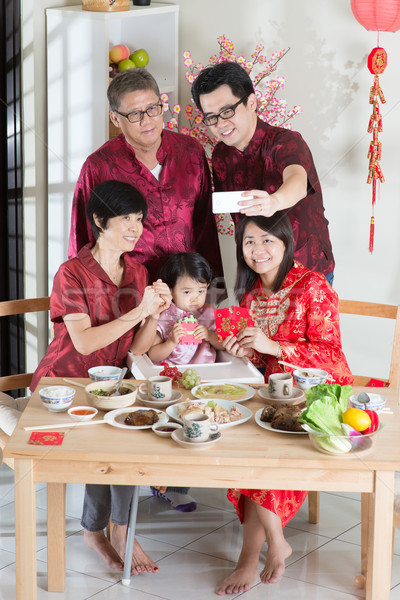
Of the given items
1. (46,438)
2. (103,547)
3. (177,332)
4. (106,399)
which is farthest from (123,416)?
(103,547)

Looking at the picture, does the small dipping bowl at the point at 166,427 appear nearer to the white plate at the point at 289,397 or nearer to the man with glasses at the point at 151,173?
the white plate at the point at 289,397

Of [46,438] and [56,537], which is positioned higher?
[46,438]

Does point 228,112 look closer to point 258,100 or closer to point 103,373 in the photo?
point 258,100

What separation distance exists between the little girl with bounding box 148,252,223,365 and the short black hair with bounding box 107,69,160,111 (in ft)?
1.24

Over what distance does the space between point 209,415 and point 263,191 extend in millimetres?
574

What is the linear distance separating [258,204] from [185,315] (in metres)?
0.31

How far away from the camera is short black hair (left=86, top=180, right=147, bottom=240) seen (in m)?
1.79

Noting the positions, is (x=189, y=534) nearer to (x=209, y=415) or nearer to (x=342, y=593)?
(x=342, y=593)

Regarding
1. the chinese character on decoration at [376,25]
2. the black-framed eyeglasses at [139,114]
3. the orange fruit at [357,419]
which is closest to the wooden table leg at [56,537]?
the orange fruit at [357,419]

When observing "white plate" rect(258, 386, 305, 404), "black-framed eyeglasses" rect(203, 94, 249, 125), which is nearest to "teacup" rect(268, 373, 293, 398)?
"white plate" rect(258, 386, 305, 404)

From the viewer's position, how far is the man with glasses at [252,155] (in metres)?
1.77

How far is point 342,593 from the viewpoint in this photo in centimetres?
171

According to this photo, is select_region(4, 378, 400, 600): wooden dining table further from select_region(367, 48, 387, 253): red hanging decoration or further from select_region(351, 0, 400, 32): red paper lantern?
select_region(351, 0, 400, 32): red paper lantern

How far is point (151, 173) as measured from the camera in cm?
182
